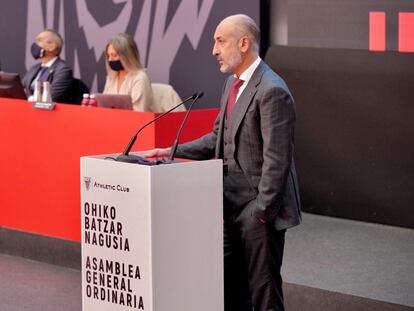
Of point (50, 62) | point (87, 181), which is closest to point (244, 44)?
point (87, 181)

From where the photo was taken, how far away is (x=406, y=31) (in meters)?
8.47

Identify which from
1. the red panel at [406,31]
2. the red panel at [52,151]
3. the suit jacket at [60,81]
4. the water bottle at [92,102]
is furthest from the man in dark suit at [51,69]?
the red panel at [406,31]

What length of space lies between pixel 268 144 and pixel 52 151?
3.36 meters

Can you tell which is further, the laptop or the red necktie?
the laptop

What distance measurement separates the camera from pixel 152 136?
7.55 m

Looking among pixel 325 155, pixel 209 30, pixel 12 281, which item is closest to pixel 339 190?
pixel 325 155

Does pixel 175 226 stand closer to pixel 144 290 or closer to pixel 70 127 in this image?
pixel 144 290

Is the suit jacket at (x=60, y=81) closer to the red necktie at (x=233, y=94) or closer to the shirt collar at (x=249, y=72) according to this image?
the red necktie at (x=233, y=94)

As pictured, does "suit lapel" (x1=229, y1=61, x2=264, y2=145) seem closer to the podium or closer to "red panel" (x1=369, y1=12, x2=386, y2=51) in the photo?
the podium

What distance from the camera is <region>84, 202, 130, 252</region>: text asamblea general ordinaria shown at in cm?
517

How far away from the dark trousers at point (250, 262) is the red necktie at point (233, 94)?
478mm

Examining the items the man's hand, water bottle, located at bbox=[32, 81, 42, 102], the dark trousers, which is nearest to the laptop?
water bottle, located at bbox=[32, 81, 42, 102]

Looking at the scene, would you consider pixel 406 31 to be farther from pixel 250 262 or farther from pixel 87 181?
pixel 87 181

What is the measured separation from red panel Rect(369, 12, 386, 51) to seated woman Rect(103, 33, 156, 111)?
180cm
